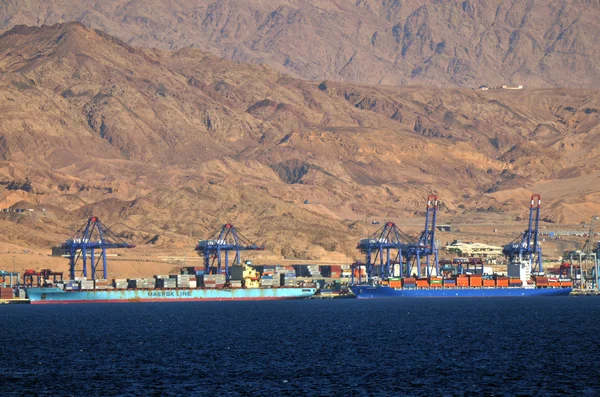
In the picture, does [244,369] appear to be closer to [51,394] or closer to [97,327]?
[51,394]

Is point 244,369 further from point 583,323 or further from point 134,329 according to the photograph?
point 583,323

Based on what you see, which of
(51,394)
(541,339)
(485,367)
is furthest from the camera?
(541,339)

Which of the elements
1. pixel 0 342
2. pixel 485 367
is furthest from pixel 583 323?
pixel 0 342

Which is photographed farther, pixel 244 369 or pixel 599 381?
pixel 244 369

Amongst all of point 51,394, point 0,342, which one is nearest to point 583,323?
point 0,342

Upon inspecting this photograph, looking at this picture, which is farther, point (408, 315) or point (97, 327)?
point (408, 315)

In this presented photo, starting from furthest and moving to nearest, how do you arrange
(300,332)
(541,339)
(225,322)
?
(225,322) < (300,332) < (541,339)
